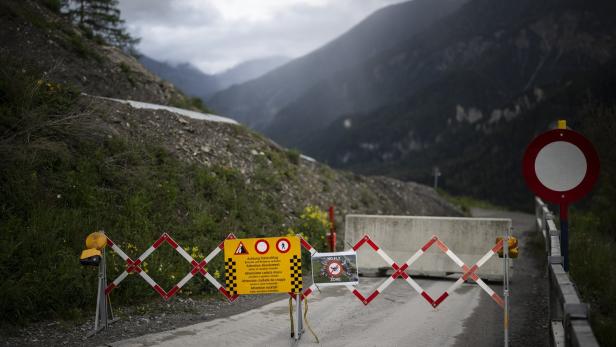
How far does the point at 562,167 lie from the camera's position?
5.32m

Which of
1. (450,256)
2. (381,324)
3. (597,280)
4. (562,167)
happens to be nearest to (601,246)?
(597,280)

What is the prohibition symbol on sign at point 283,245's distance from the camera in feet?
21.0

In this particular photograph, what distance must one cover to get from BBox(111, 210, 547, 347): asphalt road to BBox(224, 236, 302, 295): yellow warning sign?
68cm

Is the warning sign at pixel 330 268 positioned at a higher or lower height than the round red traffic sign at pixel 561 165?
lower

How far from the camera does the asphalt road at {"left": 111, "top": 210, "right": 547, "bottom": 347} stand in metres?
6.30

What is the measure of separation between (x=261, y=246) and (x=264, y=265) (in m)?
0.26

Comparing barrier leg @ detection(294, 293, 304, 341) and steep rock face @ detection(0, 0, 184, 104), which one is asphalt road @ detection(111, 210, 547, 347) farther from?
steep rock face @ detection(0, 0, 184, 104)

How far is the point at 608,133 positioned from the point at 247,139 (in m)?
16.3

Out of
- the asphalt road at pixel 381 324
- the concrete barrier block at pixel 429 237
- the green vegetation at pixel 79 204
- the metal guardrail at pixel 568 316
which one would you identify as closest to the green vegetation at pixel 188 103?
the green vegetation at pixel 79 204

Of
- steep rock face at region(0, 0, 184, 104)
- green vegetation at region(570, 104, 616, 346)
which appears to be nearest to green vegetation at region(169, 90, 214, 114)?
steep rock face at region(0, 0, 184, 104)

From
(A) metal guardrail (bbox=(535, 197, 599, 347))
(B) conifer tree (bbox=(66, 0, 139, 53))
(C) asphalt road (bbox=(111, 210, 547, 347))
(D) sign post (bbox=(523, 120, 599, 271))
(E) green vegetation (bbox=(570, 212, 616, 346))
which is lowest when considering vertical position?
(C) asphalt road (bbox=(111, 210, 547, 347))

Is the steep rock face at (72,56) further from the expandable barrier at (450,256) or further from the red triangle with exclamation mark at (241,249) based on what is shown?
the expandable barrier at (450,256)

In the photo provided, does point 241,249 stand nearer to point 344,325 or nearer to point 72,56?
point 344,325

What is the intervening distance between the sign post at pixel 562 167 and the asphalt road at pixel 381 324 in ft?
6.68
